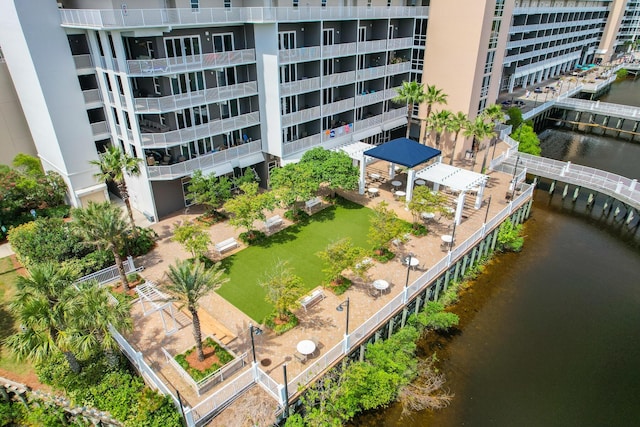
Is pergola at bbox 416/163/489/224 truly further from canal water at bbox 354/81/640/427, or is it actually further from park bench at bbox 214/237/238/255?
park bench at bbox 214/237/238/255

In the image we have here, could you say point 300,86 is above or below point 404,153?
above

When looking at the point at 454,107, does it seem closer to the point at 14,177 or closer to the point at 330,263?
the point at 330,263

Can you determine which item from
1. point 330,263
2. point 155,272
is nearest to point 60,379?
point 155,272

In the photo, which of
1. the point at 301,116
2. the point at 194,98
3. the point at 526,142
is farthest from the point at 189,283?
the point at 526,142

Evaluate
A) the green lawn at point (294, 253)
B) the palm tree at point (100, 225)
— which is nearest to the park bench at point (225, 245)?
the green lawn at point (294, 253)

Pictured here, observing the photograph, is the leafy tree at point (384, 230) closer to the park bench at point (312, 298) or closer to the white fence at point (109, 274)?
the park bench at point (312, 298)

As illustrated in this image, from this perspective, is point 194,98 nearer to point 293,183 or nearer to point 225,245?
point 293,183
